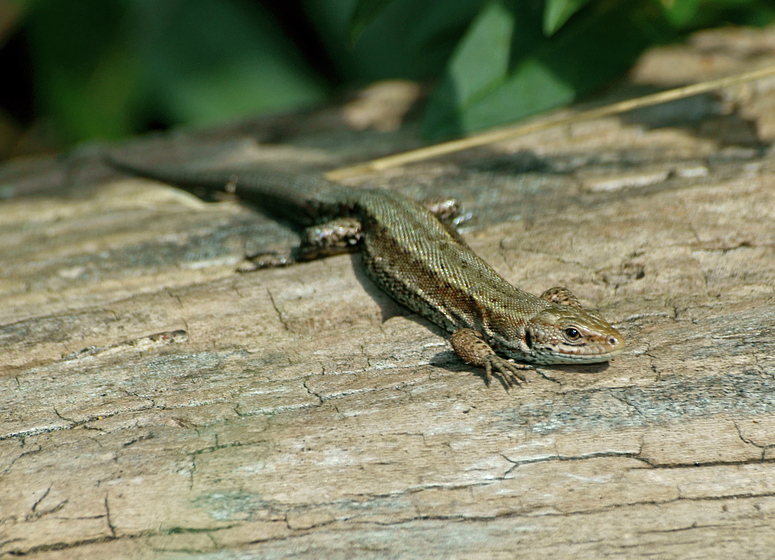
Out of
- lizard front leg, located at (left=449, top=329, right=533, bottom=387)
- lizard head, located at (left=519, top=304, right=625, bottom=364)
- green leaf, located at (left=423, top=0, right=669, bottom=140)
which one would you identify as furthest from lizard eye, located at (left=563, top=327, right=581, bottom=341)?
green leaf, located at (left=423, top=0, right=669, bottom=140)

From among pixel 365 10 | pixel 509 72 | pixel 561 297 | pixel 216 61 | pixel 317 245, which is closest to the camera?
pixel 561 297

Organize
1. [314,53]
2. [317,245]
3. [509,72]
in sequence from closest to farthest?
[317,245], [509,72], [314,53]

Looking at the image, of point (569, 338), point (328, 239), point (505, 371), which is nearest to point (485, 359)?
point (505, 371)

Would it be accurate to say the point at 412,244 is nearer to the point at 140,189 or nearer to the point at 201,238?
the point at 201,238

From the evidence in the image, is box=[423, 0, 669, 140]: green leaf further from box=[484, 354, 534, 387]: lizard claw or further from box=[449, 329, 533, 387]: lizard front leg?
box=[484, 354, 534, 387]: lizard claw

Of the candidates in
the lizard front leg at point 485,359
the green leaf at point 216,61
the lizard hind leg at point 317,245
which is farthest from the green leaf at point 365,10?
the lizard front leg at point 485,359

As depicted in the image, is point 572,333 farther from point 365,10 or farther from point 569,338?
point 365,10

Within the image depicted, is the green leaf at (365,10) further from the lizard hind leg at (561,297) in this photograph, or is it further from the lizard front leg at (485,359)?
the lizard front leg at (485,359)
